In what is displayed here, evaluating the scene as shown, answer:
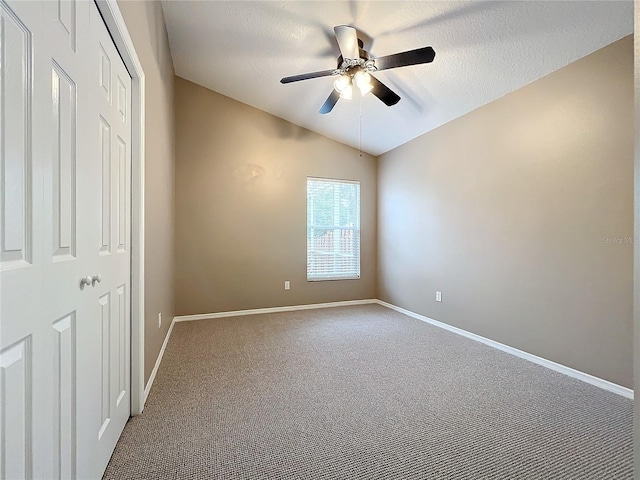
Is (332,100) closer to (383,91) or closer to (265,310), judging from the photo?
(383,91)

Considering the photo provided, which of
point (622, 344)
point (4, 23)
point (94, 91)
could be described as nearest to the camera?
point (4, 23)

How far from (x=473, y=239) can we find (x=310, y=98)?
8.14 ft

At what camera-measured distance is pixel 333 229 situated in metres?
4.68

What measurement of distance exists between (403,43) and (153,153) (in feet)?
7.26

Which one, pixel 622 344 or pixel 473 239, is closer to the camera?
pixel 622 344

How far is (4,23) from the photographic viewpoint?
0.66 metres

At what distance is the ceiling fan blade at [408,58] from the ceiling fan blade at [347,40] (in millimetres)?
186

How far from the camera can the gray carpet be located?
140 centimetres

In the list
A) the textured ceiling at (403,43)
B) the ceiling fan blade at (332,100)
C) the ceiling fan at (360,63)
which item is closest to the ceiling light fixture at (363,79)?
the ceiling fan at (360,63)

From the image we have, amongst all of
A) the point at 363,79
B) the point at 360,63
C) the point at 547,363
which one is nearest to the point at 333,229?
the point at 363,79

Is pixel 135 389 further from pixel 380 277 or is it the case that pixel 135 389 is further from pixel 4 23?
pixel 380 277

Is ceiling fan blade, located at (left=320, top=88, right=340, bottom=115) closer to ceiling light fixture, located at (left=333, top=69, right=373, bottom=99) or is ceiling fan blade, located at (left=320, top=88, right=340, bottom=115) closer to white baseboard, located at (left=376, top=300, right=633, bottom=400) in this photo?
ceiling light fixture, located at (left=333, top=69, right=373, bottom=99)

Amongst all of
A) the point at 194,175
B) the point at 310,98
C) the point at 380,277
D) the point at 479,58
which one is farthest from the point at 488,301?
the point at 194,175

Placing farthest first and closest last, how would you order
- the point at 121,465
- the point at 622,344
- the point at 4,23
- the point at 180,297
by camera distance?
the point at 180,297 < the point at 622,344 < the point at 121,465 < the point at 4,23
